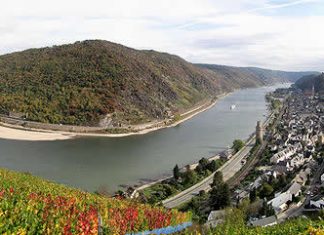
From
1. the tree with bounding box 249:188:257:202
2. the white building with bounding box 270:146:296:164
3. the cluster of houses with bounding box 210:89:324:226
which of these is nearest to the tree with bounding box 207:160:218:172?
the cluster of houses with bounding box 210:89:324:226

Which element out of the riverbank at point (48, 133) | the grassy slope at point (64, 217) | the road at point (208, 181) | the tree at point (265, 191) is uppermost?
the grassy slope at point (64, 217)

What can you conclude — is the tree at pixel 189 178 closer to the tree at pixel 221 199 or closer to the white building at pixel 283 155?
the tree at pixel 221 199

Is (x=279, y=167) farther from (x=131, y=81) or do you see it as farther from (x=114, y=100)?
(x=131, y=81)

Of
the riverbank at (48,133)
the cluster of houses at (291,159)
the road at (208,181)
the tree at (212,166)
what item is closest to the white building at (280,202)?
the cluster of houses at (291,159)

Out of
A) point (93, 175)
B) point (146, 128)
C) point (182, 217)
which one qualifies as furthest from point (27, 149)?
point (182, 217)

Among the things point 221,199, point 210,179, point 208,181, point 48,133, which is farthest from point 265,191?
point 48,133

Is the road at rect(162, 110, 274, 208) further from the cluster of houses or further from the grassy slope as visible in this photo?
the grassy slope
